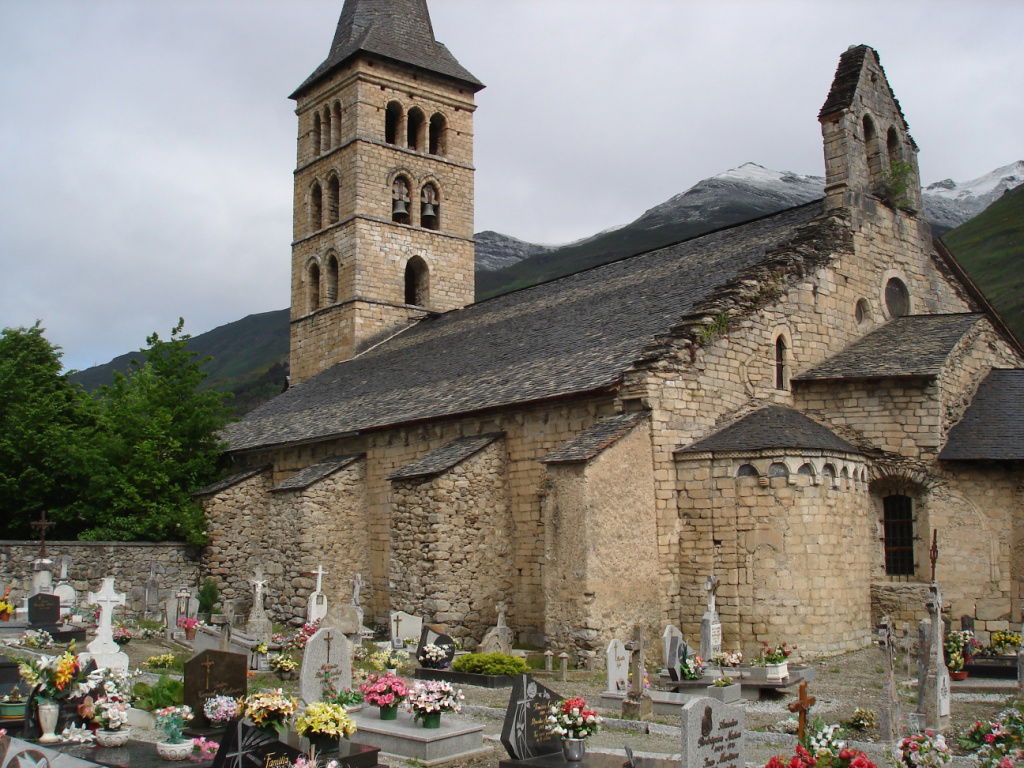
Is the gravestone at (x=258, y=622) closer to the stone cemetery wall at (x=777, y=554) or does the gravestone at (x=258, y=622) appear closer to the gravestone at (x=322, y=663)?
the gravestone at (x=322, y=663)

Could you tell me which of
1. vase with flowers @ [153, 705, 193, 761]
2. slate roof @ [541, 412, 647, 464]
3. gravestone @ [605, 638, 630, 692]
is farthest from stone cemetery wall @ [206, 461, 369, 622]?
vase with flowers @ [153, 705, 193, 761]

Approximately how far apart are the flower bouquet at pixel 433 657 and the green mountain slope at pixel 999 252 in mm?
53095

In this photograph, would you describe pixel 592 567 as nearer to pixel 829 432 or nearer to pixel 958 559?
pixel 829 432

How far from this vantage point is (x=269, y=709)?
8.80m

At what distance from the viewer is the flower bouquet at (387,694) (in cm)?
1056

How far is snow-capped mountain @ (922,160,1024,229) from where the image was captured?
158 metres

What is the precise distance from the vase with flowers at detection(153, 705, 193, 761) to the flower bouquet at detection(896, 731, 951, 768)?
5966mm

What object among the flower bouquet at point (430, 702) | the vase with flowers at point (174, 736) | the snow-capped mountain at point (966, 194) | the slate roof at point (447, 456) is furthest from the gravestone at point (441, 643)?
the snow-capped mountain at point (966, 194)

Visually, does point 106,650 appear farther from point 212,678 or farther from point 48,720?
point 48,720

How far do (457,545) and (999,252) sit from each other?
79.4 meters

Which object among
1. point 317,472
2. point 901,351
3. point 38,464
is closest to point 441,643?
point 317,472

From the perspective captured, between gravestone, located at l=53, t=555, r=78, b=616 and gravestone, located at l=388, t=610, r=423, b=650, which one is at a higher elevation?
gravestone, located at l=53, t=555, r=78, b=616

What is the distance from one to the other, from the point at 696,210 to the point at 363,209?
148m

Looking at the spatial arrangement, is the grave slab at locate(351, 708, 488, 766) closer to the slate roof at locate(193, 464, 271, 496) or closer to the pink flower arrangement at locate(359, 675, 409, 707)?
the pink flower arrangement at locate(359, 675, 409, 707)
